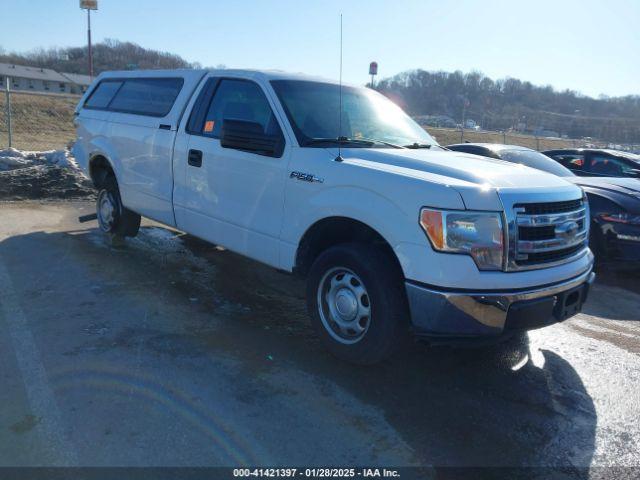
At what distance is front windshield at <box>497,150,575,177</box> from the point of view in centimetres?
777

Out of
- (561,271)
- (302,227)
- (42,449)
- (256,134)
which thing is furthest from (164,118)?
(561,271)

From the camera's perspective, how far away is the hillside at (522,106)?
32.5 meters

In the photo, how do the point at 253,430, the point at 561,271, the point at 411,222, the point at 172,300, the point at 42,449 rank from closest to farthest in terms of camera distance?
the point at 42,449 < the point at 253,430 < the point at 411,222 < the point at 561,271 < the point at 172,300

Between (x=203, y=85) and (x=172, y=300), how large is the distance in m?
2.06

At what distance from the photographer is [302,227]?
399 cm

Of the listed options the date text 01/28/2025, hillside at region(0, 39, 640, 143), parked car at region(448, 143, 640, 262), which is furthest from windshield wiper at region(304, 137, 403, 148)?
hillside at region(0, 39, 640, 143)

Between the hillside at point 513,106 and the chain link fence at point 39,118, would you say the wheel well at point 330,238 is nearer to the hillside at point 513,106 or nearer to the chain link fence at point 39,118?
the hillside at point 513,106

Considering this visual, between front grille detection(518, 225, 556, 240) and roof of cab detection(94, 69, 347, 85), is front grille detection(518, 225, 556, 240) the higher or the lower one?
the lower one

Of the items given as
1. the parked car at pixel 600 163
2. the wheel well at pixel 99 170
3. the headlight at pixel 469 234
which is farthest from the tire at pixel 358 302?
the parked car at pixel 600 163

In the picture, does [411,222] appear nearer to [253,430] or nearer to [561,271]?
[561,271]

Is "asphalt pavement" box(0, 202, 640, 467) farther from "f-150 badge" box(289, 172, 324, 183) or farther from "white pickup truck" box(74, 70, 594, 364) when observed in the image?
"f-150 badge" box(289, 172, 324, 183)

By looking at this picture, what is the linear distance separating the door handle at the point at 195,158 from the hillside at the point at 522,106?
2365 centimetres

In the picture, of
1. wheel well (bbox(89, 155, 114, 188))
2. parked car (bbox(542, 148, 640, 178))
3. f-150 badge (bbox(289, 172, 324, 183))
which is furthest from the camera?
parked car (bbox(542, 148, 640, 178))

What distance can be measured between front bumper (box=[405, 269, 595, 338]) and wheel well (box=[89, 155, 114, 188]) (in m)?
4.84
